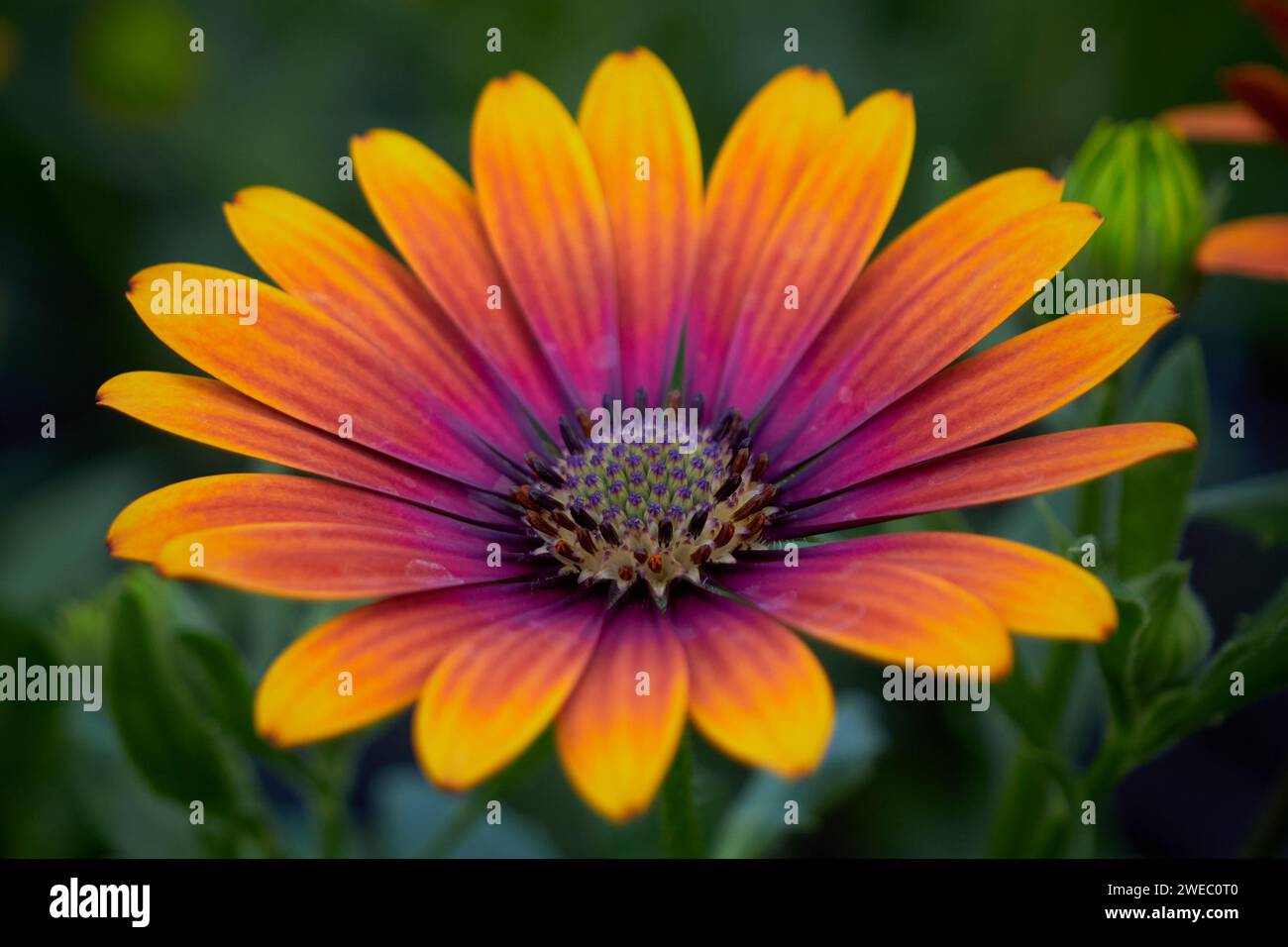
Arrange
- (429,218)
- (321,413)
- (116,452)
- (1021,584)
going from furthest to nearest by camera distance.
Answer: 1. (116,452)
2. (429,218)
3. (321,413)
4. (1021,584)

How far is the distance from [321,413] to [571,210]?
39 centimetres

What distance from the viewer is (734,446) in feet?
5.71

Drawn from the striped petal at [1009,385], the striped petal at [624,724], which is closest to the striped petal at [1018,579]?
the striped petal at [1009,385]

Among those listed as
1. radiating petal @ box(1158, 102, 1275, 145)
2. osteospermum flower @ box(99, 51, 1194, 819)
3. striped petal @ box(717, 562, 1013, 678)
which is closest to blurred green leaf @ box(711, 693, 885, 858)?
osteospermum flower @ box(99, 51, 1194, 819)

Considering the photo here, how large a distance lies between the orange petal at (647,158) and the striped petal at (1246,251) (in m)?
0.58

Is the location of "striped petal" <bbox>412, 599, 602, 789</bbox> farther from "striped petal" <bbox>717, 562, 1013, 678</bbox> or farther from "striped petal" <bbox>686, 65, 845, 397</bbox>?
"striped petal" <bbox>686, 65, 845, 397</bbox>

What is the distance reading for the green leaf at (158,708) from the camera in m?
1.47

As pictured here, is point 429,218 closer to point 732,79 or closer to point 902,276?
point 902,276

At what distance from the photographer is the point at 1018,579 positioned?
1.10 meters

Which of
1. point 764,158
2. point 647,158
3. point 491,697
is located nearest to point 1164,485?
point 764,158

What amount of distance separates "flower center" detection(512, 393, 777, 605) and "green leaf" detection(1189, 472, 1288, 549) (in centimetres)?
52

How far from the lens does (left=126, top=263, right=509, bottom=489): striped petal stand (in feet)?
4.35
